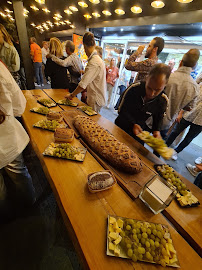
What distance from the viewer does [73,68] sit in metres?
3.30

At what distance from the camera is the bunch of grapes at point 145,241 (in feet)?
2.30

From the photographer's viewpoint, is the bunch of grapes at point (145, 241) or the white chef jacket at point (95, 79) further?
the white chef jacket at point (95, 79)

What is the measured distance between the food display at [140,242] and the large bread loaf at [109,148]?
0.49 m

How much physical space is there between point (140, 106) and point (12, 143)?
5.22 ft

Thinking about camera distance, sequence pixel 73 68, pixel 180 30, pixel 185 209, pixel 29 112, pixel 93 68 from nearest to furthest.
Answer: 1. pixel 185 209
2. pixel 29 112
3. pixel 93 68
4. pixel 73 68
5. pixel 180 30

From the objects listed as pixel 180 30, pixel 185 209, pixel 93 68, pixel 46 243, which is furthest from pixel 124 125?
pixel 180 30

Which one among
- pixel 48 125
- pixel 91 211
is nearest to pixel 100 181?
pixel 91 211

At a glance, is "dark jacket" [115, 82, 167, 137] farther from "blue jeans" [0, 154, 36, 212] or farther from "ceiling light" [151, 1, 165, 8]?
"ceiling light" [151, 1, 165, 8]

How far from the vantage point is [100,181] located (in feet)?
3.33

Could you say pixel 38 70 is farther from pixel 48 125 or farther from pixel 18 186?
pixel 18 186

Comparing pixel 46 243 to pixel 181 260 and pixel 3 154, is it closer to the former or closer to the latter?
pixel 3 154

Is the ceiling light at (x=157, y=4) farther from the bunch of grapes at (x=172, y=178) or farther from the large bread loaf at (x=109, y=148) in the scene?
the bunch of grapes at (x=172, y=178)

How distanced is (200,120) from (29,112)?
340cm

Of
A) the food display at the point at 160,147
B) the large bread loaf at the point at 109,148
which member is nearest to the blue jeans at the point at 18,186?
the large bread loaf at the point at 109,148
